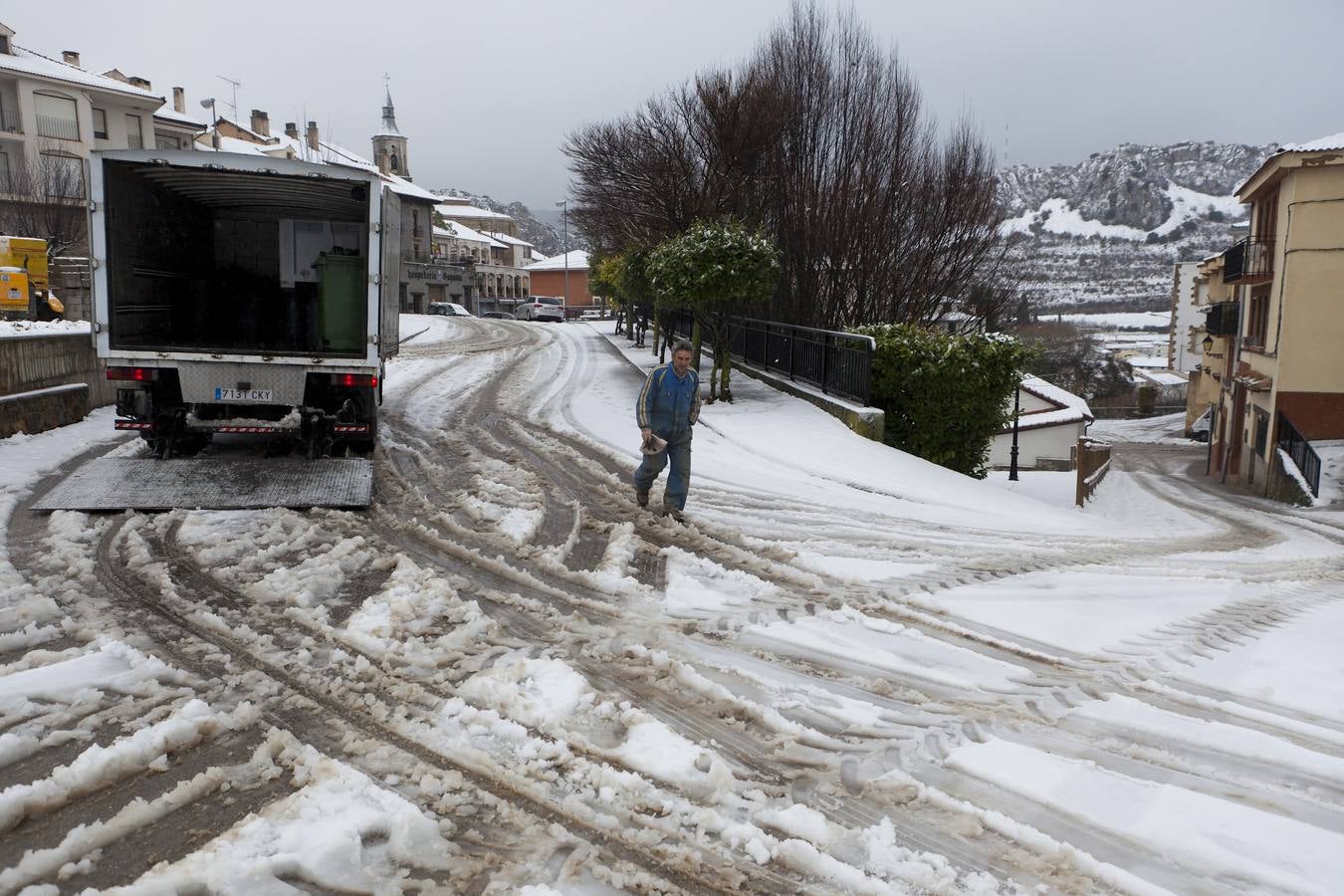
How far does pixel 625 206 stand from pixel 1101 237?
202087 mm

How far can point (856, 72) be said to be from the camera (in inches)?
877

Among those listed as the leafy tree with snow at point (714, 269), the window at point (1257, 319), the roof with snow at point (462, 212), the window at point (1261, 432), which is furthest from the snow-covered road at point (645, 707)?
the roof with snow at point (462, 212)

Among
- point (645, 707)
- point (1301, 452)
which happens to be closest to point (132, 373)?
point (645, 707)

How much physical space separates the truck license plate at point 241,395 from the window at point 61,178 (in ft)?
98.6

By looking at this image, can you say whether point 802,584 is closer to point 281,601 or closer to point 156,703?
point 281,601

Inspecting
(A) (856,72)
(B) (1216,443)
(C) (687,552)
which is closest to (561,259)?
(B) (1216,443)

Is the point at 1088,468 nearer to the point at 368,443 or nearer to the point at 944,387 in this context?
the point at 944,387

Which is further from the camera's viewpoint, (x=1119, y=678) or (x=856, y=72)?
(x=856, y=72)

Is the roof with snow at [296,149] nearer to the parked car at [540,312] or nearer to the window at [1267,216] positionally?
the parked car at [540,312]

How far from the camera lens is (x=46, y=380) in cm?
1091

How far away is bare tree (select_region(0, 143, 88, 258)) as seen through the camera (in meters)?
31.5

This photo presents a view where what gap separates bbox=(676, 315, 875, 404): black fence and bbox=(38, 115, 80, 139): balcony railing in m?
40.3

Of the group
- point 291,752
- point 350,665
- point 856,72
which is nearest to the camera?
point 291,752

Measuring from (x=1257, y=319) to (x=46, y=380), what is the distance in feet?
108
